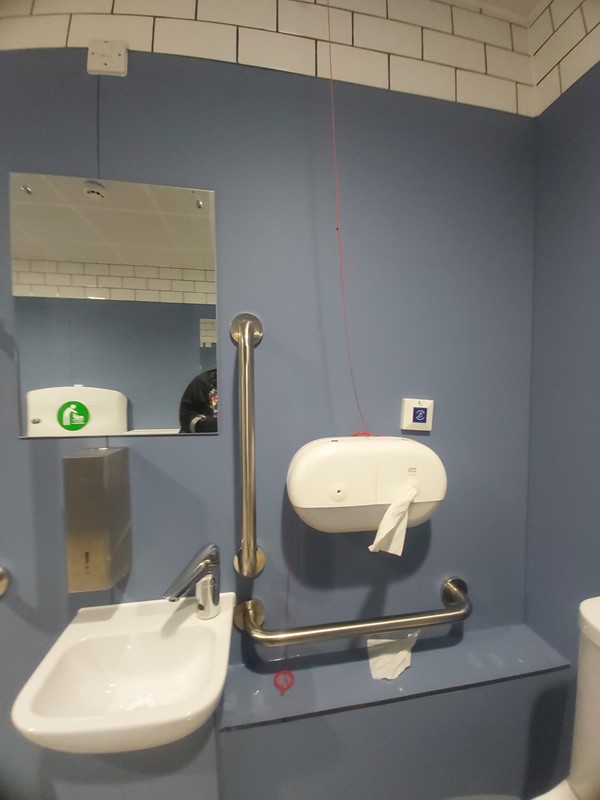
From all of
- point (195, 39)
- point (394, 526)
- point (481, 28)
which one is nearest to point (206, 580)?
point (394, 526)

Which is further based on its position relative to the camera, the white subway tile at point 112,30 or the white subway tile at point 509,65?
the white subway tile at point 509,65

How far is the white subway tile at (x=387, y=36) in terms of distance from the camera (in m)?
0.75

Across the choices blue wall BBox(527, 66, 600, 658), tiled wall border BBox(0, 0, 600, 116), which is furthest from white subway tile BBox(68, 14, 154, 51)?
blue wall BBox(527, 66, 600, 658)

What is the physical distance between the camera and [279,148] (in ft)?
2.39

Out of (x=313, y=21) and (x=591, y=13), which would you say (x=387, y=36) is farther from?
(x=591, y=13)

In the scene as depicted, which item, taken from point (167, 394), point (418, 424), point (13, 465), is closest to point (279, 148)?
point (167, 394)

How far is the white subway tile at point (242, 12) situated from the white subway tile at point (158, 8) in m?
0.02

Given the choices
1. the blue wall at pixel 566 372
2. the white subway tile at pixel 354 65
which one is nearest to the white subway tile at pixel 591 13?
the blue wall at pixel 566 372

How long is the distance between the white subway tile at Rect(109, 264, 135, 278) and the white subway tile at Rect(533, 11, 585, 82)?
1.23m

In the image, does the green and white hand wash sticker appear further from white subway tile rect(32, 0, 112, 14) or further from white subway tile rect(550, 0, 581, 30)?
white subway tile rect(550, 0, 581, 30)

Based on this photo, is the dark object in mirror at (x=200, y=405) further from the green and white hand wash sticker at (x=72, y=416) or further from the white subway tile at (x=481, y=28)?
the white subway tile at (x=481, y=28)

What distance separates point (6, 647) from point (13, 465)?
424mm

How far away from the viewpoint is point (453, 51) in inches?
31.1

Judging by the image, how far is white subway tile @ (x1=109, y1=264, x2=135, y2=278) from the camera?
70 centimetres
